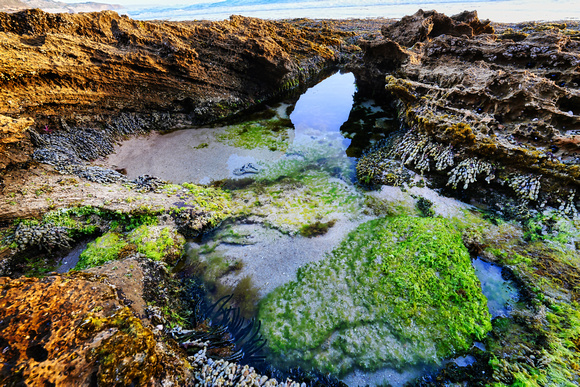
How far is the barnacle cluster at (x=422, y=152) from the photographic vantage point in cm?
628

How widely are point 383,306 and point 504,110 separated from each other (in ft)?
20.6

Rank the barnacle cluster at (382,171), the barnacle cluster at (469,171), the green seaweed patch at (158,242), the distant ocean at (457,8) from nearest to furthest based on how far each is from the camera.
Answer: the green seaweed patch at (158,242) → the barnacle cluster at (469,171) → the barnacle cluster at (382,171) → the distant ocean at (457,8)

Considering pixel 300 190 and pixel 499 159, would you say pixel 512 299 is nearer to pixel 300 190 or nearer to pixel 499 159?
pixel 499 159

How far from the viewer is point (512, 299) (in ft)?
12.8

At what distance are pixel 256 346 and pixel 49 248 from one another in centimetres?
466

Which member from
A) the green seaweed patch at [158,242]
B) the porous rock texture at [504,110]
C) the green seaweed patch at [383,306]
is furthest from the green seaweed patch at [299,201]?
the porous rock texture at [504,110]

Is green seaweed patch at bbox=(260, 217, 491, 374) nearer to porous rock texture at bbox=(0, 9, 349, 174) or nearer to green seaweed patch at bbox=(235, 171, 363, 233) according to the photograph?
green seaweed patch at bbox=(235, 171, 363, 233)

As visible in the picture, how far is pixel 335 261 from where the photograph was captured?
4.82m

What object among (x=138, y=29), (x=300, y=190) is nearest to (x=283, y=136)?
(x=300, y=190)

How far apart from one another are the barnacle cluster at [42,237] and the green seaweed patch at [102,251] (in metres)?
0.58

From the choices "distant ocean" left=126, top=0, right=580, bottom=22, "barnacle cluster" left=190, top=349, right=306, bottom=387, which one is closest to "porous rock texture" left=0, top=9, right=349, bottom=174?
"barnacle cluster" left=190, top=349, right=306, bottom=387

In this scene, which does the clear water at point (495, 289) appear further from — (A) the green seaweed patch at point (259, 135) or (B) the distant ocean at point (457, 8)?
(B) the distant ocean at point (457, 8)

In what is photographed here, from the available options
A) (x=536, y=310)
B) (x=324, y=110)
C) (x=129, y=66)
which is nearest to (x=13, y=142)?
(x=129, y=66)

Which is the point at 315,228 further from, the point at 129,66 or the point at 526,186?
the point at 129,66
